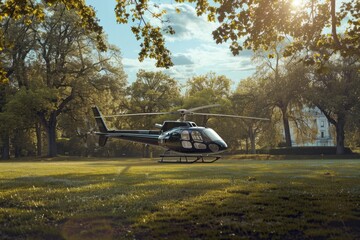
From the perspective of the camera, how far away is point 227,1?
557 inches

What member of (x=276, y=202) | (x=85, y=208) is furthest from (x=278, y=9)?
(x=85, y=208)

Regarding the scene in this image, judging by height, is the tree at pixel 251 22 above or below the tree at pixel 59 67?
below

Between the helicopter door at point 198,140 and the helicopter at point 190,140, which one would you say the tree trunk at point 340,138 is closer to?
the helicopter at point 190,140

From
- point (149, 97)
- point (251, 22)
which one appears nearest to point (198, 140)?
point (251, 22)

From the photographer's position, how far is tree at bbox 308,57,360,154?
58.0 meters

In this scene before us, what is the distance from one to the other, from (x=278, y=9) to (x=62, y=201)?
421 inches

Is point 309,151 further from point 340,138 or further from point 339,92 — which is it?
point 339,92

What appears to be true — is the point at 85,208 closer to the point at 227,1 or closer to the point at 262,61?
the point at 227,1

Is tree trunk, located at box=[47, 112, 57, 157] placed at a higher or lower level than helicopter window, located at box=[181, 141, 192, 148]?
higher

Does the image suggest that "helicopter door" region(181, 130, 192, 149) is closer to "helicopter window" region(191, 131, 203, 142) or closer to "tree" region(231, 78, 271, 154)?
"helicopter window" region(191, 131, 203, 142)

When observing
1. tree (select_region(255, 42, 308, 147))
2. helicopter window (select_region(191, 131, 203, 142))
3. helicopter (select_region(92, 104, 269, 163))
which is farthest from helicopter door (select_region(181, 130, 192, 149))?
tree (select_region(255, 42, 308, 147))

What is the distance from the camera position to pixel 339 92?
196 feet

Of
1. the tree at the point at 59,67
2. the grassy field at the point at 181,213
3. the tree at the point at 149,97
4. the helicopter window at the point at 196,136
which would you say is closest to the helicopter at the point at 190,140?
the helicopter window at the point at 196,136

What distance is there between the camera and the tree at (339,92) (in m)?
58.0
